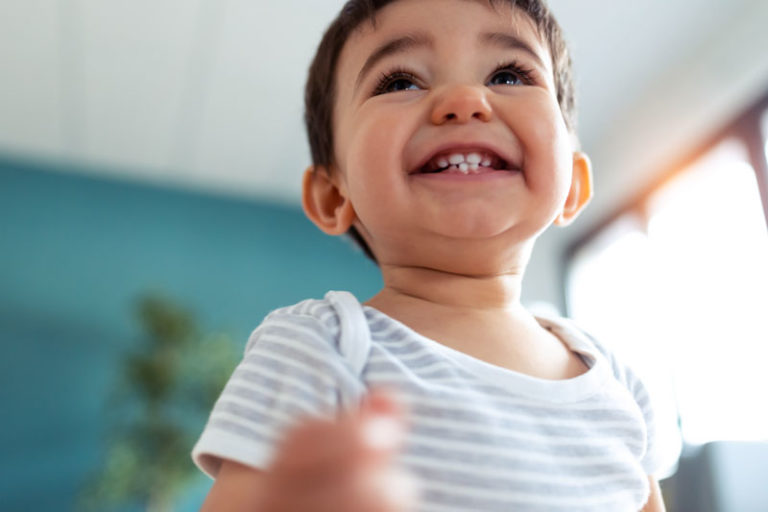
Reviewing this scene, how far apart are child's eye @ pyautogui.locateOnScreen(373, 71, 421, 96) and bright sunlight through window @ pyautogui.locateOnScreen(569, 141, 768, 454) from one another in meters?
1.95

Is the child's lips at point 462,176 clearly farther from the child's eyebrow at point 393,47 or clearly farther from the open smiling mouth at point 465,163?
the child's eyebrow at point 393,47

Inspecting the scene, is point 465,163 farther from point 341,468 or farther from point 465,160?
point 341,468

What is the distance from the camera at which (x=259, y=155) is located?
405 cm

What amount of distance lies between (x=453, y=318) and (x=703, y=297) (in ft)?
9.27

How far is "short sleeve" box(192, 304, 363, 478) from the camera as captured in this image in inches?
18.0

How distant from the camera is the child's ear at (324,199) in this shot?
793 millimetres

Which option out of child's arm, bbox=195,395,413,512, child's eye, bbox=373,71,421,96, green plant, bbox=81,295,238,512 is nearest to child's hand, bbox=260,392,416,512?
child's arm, bbox=195,395,413,512

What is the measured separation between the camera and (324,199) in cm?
82

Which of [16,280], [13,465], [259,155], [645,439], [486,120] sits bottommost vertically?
[13,465]

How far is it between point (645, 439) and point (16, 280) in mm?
3981

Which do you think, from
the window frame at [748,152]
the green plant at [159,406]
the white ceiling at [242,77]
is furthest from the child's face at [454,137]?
the green plant at [159,406]

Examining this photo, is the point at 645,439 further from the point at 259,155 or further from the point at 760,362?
the point at 259,155

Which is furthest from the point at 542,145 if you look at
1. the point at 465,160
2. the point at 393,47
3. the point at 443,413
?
the point at 443,413

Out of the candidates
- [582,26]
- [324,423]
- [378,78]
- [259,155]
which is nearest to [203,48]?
[259,155]
